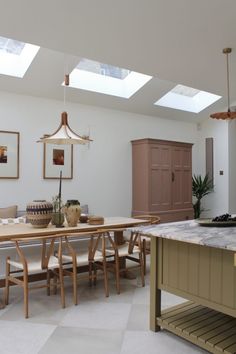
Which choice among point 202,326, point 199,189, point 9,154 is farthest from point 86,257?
point 199,189

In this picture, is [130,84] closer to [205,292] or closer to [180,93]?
[180,93]

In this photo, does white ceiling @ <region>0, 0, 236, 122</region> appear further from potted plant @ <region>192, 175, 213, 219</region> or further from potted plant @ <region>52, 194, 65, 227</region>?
potted plant @ <region>192, 175, 213, 219</region>

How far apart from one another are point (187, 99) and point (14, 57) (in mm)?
3663

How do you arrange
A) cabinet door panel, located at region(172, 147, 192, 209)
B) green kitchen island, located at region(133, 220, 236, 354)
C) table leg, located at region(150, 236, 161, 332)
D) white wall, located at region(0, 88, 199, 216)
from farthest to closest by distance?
cabinet door panel, located at region(172, 147, 192, 209), white wall, located at region(0, 88, 199, 216), table leg, located at region(150, 236, 161, 332), green kitchen island, located at region(133, 220, 236, 354)

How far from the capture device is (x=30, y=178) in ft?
16.7

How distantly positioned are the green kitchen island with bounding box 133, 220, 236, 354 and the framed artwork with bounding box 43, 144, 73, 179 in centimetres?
308

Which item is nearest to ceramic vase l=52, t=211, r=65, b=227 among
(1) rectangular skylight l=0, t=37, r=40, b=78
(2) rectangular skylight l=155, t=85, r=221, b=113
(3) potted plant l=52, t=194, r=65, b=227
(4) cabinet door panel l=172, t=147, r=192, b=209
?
(3) potted plant l=52, t=194, r=65, b=227

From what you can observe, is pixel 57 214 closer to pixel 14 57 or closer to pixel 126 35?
pixel 126 35

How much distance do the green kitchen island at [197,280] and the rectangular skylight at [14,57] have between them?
3.26 m

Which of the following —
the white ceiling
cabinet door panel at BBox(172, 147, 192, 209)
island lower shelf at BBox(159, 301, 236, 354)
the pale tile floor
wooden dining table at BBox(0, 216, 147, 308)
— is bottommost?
the pale tile floor

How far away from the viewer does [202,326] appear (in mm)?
2385

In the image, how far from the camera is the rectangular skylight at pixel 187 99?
643 centimetres

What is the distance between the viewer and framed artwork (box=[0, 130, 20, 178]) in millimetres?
4820

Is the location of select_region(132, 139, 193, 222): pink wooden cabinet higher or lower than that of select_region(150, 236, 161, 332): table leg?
higher
